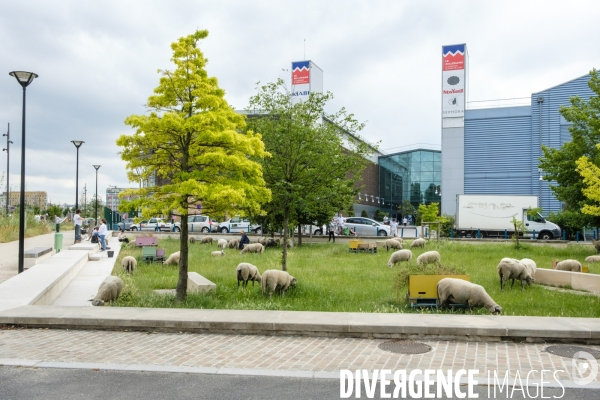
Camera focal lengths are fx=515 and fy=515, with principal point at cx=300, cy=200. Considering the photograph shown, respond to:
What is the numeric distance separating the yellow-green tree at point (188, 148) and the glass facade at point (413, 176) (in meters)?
62.3

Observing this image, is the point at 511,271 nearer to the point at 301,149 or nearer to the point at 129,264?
the point at 301,149

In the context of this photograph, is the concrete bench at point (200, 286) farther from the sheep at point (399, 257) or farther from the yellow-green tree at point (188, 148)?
the sheep at point (399, 257)

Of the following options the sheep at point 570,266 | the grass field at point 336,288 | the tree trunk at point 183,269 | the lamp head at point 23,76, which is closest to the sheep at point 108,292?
the grass field at point 336,288

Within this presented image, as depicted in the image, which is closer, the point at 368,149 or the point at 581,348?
the point at 581,348

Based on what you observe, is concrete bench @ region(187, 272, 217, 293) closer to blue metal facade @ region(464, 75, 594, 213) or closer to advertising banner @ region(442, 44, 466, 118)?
advertising banner @ region(442, 44, 466, 118)

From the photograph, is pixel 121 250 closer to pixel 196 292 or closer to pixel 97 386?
pixel 196 292

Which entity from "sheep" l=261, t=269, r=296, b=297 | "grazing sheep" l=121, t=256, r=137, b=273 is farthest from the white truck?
"sheep" l=261, t=269, r=296, b=297

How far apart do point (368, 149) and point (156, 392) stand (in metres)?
12.8

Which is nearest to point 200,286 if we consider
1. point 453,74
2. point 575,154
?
point 575,154

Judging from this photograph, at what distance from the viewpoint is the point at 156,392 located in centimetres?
586

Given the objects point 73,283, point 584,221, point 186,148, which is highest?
point 186,148

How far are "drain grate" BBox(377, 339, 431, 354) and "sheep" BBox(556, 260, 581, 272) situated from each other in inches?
434

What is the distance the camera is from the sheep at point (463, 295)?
10617 millimetres

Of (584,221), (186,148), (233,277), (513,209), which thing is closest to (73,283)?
(233,277)
